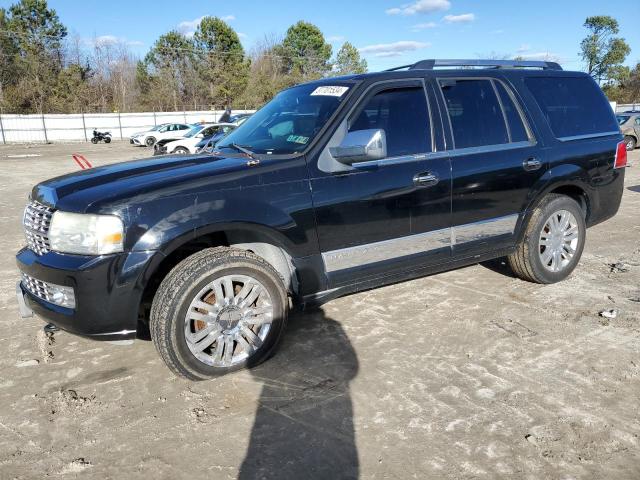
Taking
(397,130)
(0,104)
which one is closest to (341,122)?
(397,130)

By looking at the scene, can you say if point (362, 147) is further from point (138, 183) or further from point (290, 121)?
point (138, 183)

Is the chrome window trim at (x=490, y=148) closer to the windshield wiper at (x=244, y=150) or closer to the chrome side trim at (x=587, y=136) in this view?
the chrome side trim at (x=587, y=136)

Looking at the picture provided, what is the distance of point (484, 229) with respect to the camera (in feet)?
14.5

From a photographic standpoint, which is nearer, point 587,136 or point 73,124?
point 587,136

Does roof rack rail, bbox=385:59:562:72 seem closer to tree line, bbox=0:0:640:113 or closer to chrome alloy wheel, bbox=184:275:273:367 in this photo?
chrome alloy wheel, bbox=184:275:273:367

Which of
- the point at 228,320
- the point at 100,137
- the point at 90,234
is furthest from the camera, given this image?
the point at 100,137

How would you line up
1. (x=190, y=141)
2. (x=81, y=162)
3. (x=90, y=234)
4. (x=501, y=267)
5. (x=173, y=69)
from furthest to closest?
(x=173, y=69), (x=190, y=141), (x=501, y=267), (x=81, y=162), (x=90, y=234)

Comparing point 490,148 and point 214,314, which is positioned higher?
point 490,148

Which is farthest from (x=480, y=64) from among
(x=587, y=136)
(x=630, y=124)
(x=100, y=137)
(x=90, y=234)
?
(x=100, y=137)

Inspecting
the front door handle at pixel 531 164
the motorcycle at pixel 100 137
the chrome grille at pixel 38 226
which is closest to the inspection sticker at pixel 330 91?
Answer: the front door handle at pixel 531 164

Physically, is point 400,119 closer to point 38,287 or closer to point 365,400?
point 365,400

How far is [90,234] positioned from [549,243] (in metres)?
4.03

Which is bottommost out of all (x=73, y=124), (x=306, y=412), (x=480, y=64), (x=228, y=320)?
(x=306, y=412)

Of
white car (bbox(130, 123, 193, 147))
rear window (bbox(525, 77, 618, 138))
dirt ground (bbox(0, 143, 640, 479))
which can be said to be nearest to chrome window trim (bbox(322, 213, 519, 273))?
dirt ground (bbox(0, 143, 640, 479))
